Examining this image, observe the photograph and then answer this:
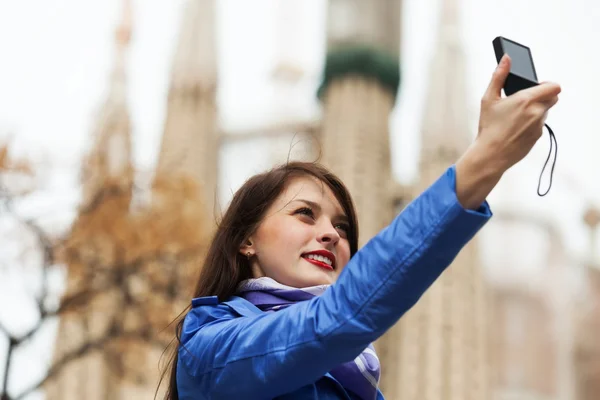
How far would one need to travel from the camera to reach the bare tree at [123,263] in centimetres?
1047

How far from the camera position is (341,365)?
5.49 ft

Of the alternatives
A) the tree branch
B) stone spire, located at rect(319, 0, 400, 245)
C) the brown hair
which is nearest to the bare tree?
the tree branch

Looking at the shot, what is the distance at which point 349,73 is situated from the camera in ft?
65.7

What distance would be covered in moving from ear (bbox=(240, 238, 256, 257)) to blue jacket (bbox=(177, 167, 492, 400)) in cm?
19

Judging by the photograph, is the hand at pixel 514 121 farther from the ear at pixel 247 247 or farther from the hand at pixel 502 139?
the ear at pixel 247 247

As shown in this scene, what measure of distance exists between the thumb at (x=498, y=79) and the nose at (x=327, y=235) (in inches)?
15.8

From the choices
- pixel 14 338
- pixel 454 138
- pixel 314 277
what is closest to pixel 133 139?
pixel 454 138

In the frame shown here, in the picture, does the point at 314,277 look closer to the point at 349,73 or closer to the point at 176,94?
the point at 349,73

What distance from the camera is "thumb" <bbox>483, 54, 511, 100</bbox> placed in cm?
142

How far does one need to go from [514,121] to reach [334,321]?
0.35 metres

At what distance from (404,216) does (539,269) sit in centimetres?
1965

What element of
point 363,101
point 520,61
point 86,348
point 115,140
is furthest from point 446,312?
point 520,61

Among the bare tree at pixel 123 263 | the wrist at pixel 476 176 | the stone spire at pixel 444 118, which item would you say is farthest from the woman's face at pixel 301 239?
the stone spire at pixel 444 118

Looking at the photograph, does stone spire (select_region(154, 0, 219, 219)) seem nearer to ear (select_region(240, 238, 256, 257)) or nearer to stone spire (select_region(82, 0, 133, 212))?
stone spire (select_region(82, 0, 133, 212))
